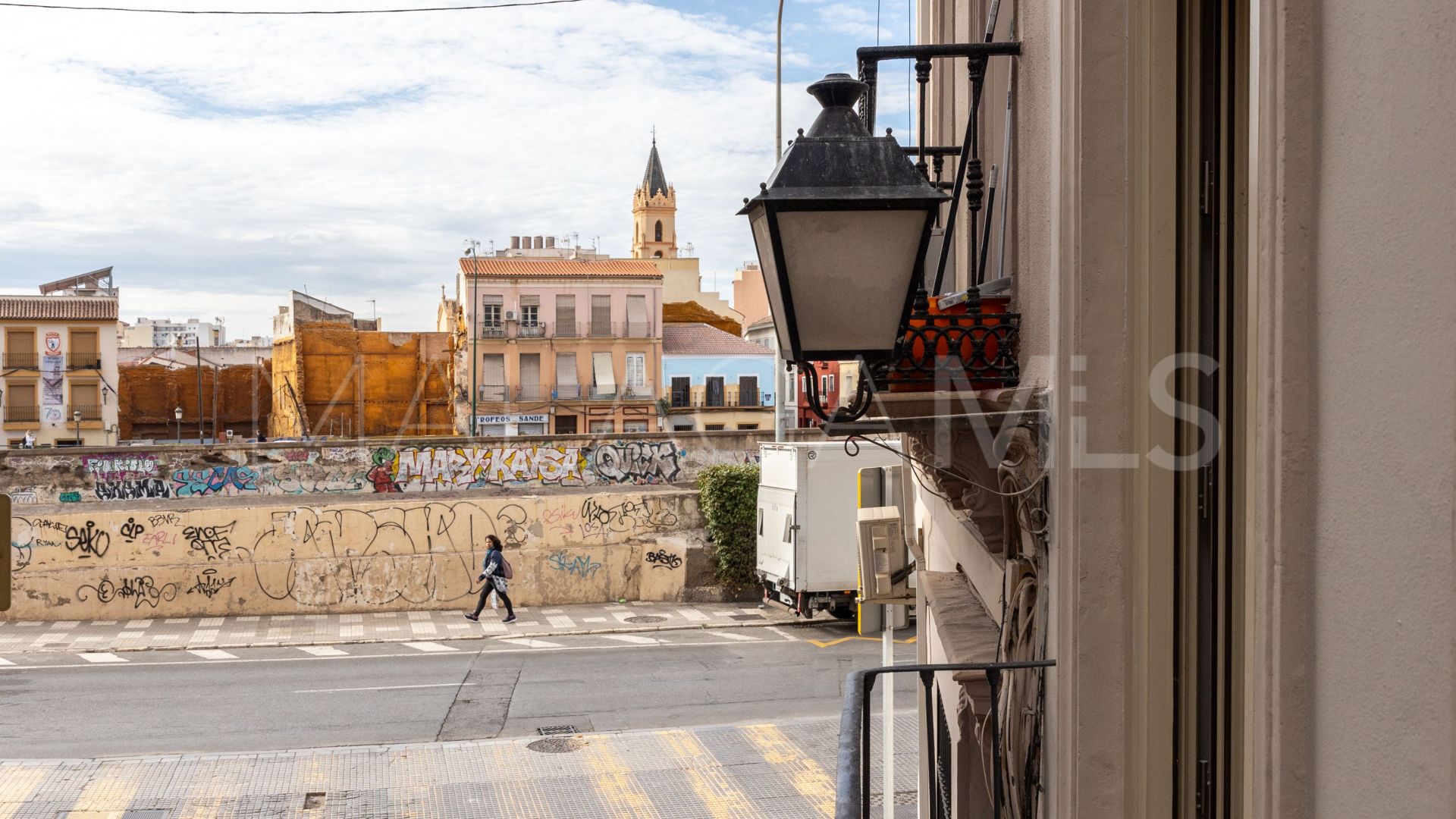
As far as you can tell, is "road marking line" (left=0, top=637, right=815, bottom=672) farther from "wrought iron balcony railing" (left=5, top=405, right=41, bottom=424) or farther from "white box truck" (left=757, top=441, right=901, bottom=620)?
"wrought iron balcony railing" (left=5, top=405, right=41, bottom=424)

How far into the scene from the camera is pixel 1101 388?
2766 mm

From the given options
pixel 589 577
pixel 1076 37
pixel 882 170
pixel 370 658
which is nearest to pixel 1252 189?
pixel 1076 37

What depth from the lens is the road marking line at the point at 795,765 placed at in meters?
10.8

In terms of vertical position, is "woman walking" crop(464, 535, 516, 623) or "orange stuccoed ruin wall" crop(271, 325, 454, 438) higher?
"orange stuccoed ruin wall" crop(271, 325, 454, 438)

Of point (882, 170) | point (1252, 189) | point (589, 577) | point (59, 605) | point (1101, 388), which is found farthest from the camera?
point (589, 577)

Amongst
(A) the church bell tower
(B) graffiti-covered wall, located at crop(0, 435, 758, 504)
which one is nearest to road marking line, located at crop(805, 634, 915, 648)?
(B) graffiti-covered wall, located at crop(0, 435, 758, 504)

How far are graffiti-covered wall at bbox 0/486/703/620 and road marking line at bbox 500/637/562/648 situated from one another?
2970 millimetres

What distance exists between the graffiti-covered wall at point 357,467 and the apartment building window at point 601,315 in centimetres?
2828

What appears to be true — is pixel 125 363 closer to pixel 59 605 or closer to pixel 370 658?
pixel 59 605

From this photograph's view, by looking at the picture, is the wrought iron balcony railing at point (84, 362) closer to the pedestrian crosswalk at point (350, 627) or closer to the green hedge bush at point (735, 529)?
the pedestrian crosswalk at point (350, 627)

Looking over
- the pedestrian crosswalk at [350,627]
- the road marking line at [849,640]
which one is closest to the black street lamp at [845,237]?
the road marking line at [849,640]

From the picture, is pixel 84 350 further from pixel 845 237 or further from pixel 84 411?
pixel 845 237

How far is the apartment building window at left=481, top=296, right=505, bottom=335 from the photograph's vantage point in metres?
55.5

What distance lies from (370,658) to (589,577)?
Answer: 5.49 metres
